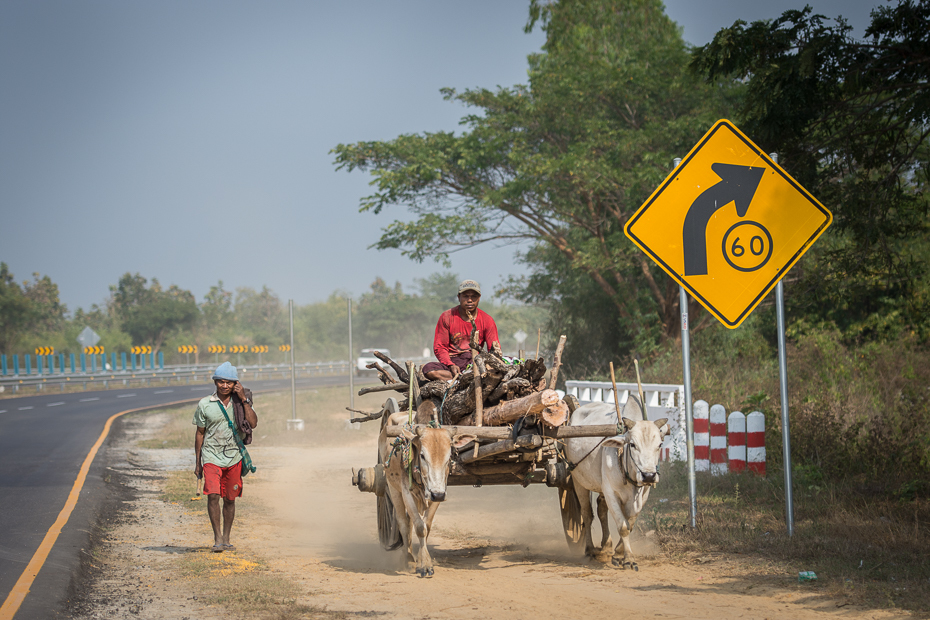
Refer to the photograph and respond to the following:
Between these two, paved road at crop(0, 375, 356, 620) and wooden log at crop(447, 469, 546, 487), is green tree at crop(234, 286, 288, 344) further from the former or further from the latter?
wooden log at crop(447, 469, 546, 487)

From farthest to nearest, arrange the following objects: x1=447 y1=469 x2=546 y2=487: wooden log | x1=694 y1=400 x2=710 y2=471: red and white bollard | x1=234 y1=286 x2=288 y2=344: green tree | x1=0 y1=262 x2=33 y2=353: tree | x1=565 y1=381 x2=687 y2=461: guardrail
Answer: x1=234 y1=286 x2=288 y2=344: green tree < x1=0 y1=262 x2=33 y2=353: tree < x1=565 y1=381 x2=687 y2=461: guardrail < x1=694 y1=400 x2=710 y2=471: red and white bollard < x1=447 y1=469 x2=546 y2=487: wooden log

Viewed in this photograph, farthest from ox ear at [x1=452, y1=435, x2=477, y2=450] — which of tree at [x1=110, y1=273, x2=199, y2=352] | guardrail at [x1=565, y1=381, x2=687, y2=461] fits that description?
tree at [x1=110, y1=273, x2=199, y2=352]

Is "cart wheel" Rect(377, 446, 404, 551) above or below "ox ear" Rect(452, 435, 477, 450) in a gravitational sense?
below

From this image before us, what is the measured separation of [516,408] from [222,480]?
11.1ft

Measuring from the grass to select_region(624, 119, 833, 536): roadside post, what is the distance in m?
0.52

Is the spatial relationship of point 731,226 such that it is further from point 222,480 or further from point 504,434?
point 222,480

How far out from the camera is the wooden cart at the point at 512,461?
689 centimetres

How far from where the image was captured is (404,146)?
2362 centimetres

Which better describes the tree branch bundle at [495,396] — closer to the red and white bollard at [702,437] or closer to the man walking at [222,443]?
the man walking at [222,443]

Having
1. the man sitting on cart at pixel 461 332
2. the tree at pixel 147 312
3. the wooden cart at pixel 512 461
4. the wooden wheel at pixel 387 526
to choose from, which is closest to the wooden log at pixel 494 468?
the wooden cart at pixel 512 461

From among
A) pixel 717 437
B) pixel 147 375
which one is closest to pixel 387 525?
pixel 717 437

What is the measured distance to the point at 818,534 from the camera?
789 centimetres

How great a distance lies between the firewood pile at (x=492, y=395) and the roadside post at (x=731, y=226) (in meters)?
1.71

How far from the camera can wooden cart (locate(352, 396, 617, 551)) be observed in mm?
6891
